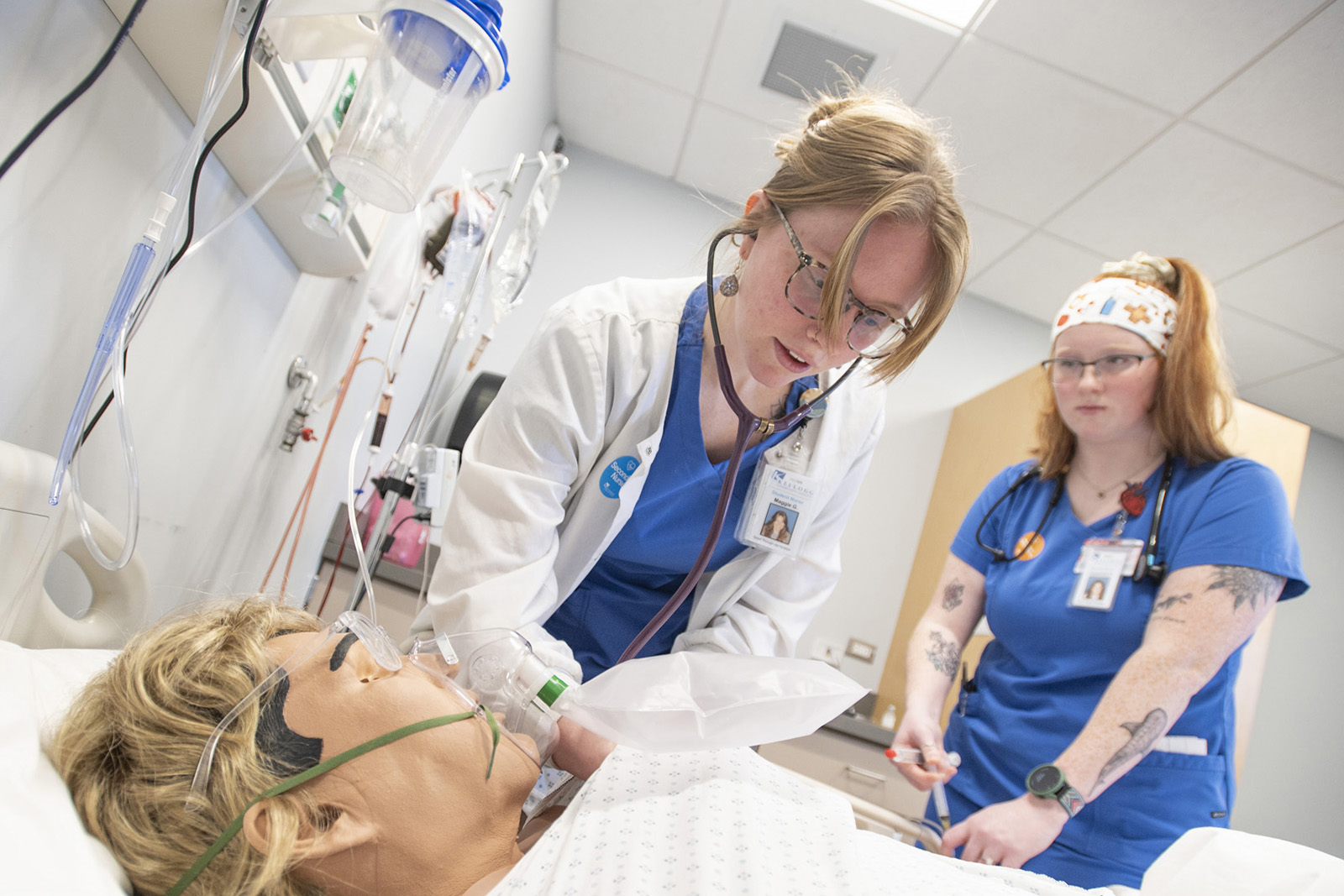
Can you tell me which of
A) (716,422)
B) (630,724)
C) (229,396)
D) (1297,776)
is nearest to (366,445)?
(229,396)

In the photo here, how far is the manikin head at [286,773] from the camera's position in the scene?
2.46ft

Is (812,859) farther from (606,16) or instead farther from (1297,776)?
(1297,776)

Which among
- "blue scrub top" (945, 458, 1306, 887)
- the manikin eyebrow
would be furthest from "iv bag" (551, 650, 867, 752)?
"blue scrub top" (945, 458, 1306, 887)

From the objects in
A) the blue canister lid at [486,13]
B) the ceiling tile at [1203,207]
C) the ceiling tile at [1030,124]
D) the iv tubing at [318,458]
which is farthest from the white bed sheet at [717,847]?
the ceiling tile at [1203,207]

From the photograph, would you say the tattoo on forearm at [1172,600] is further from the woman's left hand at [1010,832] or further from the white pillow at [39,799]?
the white pillow at [39,799]

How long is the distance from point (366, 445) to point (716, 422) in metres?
1.42

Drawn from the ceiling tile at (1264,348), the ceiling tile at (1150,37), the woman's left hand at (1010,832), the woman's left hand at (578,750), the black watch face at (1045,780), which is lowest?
the woman's left hand at (578,750)

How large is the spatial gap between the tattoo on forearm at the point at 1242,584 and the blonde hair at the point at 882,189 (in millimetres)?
618

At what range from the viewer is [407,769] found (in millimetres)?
817

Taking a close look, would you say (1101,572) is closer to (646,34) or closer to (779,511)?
(779,511)

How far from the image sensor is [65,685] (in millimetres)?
847

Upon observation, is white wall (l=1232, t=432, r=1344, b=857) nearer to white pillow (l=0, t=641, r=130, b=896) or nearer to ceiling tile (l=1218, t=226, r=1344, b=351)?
ceiling tile (l=1218, t=226, r=1344, b=351)

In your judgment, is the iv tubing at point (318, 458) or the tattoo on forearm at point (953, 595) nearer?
the tattoo on forearm at point (953, 595)

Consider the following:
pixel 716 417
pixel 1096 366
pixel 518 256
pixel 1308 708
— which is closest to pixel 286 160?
pixel 716 417
